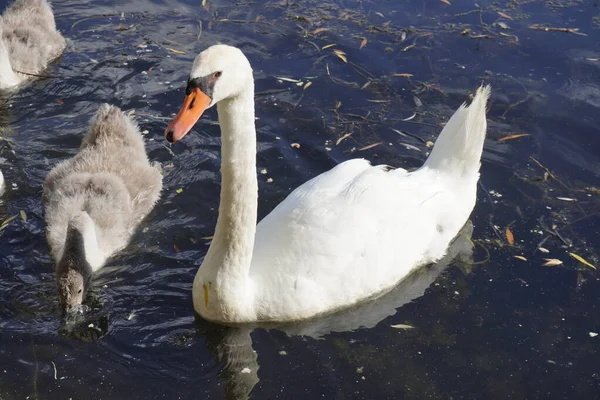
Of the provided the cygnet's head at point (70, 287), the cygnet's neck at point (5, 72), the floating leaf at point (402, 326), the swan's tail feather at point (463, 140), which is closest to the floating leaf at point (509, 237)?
the swan's tail feather at point (463, 140)

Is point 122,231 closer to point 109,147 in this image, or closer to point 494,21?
point 109,147

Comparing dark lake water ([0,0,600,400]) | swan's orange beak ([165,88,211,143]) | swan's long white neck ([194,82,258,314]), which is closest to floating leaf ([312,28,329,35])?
dark lake water ([0,0,600,400])

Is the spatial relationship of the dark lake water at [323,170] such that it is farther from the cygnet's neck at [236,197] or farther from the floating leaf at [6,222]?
the cygnet's neck at [236,197]

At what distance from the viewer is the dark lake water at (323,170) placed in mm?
5898

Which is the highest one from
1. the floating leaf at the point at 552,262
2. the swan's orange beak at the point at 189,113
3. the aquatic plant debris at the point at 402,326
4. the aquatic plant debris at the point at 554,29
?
the swan's orange beak at the point at 189,113

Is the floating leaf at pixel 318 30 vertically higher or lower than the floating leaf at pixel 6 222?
higher

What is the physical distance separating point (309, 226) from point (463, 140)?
5.92 ft

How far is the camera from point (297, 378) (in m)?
5.80

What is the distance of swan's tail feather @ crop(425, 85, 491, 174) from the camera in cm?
723

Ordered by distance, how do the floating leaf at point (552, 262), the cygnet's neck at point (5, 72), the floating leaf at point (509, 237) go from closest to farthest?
the floating leaf at point (552, 262) → the floating leaf at point (509, 237) → the cygnet's neck at point (5, 72)

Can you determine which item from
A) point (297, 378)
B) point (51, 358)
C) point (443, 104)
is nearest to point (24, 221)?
point (51, 358)

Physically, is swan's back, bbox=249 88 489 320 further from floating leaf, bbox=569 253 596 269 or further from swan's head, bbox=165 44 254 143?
swan's head, bbox=165 44 254 143

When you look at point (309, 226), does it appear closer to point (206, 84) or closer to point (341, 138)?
point (206, 84)

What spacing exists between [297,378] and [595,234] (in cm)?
316
